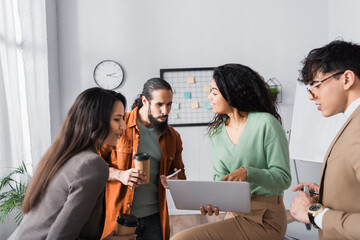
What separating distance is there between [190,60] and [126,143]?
8.34ft

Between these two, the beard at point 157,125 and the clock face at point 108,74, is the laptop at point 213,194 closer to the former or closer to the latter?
the beard at point 157,125

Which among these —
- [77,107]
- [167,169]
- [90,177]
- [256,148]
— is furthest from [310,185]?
[77,107]

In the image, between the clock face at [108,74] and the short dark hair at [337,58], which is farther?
the clock face at [108,74]

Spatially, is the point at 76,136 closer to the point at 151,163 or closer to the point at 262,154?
the point at 151,163

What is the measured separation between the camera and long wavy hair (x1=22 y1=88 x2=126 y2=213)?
4.11 ft

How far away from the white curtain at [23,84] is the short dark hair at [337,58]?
2294 millimetres

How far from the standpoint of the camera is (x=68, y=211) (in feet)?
3.77

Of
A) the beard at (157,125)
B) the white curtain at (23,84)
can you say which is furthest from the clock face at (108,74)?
the beard at (157,125)

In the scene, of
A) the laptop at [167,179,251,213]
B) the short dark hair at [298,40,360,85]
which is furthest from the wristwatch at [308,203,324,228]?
the short dark hair at [298,40,360,85]

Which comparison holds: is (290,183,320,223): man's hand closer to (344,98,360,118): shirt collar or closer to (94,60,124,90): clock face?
(344,98,360,118): shirt collar

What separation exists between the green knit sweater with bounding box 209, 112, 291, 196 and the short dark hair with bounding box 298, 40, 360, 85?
0.41 metres

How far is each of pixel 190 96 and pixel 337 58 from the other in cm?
314

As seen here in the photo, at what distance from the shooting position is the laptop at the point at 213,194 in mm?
1361

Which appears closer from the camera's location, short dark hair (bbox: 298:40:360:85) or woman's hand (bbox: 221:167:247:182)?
short dark hair (bbox: 298:40:360:85)
